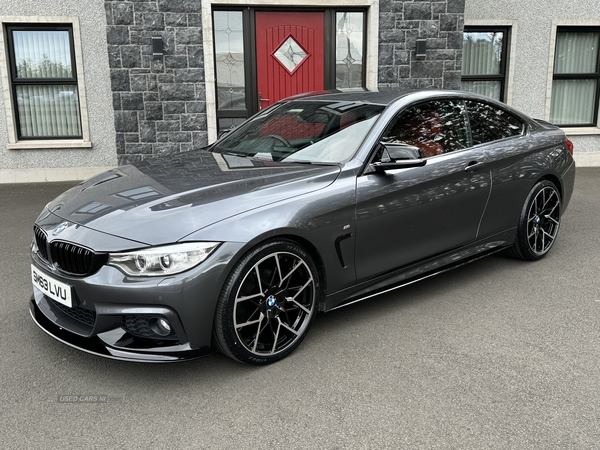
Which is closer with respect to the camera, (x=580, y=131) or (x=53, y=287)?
(x=53, y=287)

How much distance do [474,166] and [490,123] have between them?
639mm

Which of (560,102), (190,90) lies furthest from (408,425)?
(560,102)

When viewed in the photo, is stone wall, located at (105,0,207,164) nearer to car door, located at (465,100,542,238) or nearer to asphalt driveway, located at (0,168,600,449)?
asphalt driveway, located at (0,168,600,449)

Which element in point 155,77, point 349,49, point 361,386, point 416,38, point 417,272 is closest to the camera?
point 361,386

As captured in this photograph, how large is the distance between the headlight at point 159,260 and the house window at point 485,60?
880 cm

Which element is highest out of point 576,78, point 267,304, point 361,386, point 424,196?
point 576,78

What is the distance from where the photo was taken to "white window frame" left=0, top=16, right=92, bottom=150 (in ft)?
28.9

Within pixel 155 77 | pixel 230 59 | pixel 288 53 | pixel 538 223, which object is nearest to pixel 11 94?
pixel 155 77

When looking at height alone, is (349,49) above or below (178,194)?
above

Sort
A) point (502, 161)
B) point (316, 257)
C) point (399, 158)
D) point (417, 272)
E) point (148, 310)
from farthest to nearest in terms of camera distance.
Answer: point (502, 161) → point (417, 272) → point (399, 158) → point (316, 257) → point (148, 310)

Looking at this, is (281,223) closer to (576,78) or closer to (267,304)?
(267,304)

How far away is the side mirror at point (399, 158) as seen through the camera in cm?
360

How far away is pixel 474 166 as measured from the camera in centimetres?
424

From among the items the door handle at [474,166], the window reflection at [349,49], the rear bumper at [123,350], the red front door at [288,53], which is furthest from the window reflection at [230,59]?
the rear bumper at [123,350]
